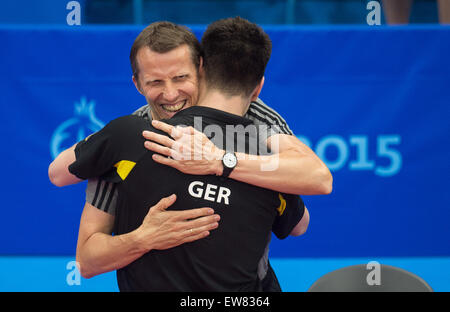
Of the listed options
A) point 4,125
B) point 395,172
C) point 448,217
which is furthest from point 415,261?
point 4,125

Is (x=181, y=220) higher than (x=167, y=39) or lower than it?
lower

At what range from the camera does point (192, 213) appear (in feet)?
4.93

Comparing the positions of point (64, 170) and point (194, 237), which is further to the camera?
point (64, 170)

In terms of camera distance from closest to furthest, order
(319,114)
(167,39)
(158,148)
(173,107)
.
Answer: (158,148) → (167,39) → (173,107) → (319,114)

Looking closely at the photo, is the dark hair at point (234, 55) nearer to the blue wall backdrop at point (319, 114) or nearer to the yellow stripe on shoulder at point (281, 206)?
the yellow stripe on shoulder at point (281, 206)

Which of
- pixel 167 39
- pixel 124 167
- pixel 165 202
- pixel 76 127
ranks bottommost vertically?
pixel 165 202

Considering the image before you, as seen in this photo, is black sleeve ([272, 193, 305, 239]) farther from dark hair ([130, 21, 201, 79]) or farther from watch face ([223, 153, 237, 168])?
dark hair ([130, 21, 201, 79])

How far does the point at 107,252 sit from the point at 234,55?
Answer: 2.43 ft

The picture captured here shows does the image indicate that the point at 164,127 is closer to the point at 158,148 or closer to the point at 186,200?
the point at 158,148

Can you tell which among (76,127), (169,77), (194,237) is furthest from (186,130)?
(76,127)

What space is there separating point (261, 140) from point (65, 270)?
219 centimetres

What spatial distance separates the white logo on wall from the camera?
10.7ft

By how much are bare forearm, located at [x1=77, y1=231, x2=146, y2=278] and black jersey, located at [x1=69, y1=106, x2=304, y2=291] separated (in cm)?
5

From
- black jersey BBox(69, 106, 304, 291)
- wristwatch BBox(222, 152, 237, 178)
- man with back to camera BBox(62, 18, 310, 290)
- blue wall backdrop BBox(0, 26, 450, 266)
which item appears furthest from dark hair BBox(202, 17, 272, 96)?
blue wall backdrop BBox(0, 26, 450, 266)
